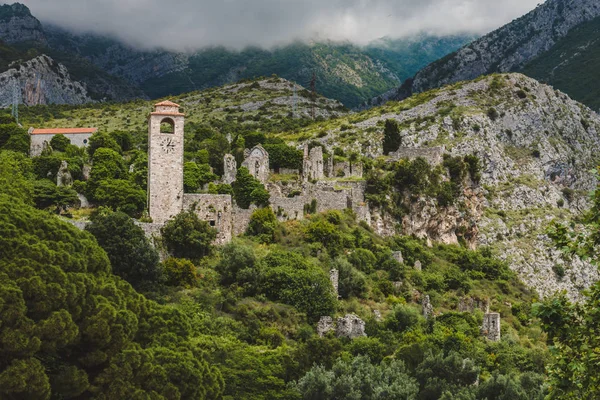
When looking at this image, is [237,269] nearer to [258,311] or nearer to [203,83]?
[258,311]

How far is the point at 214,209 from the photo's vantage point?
45.8m

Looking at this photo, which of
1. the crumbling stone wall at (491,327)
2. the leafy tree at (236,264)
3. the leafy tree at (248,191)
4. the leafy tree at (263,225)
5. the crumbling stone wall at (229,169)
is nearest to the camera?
the leafy tree at (236,264)

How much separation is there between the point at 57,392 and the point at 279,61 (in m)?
149

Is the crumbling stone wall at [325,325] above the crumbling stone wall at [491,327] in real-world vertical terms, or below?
above

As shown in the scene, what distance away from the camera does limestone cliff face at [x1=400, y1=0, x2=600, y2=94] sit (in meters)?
139

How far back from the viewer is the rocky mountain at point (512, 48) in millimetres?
138500

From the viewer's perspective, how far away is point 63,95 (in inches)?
5650

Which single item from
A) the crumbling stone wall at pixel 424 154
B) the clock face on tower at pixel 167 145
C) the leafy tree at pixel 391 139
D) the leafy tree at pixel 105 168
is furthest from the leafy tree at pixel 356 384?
the leafy tree at pixel 391 139

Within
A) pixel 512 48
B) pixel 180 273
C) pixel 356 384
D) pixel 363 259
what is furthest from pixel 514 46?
pixel 356 384

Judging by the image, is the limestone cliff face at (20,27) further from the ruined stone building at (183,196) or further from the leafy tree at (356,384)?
the leafy tree at (356,384)

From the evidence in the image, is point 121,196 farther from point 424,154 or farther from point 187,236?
point 424,154

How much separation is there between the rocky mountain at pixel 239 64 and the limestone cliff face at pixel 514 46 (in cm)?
1702

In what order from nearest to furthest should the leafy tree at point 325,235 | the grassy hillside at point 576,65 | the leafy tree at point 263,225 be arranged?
the leafy tree at point 263,225, the leafy tree at point 325,235, the grassy hillside at point 576,65

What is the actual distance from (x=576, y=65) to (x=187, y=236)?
325ft
